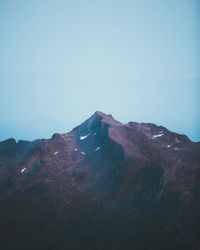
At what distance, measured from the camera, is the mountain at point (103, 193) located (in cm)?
6969

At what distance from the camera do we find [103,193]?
96125 millimetres

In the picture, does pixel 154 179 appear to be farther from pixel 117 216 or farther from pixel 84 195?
pixel 84 195

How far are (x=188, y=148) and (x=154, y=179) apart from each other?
43564mm

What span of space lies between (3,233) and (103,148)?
59.0 meters

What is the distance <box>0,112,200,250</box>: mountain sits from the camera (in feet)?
229

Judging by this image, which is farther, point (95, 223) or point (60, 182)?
point (60, 182)

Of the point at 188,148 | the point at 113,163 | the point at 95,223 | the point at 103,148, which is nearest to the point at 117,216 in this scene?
the point at 95,223

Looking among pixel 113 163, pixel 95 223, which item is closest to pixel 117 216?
pixel 95 223

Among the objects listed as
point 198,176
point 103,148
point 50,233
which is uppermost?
point 103,148

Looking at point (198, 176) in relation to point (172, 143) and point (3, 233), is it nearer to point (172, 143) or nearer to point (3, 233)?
point (172, 143)

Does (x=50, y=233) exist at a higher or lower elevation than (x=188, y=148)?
lower

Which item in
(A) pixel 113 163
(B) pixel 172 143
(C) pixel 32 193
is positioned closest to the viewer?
(C) pixel 32 193

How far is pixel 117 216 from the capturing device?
81500 millimetres

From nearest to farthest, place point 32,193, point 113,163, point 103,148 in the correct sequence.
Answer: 1. point 32,193
2. point 113,163
3. point 103,148
